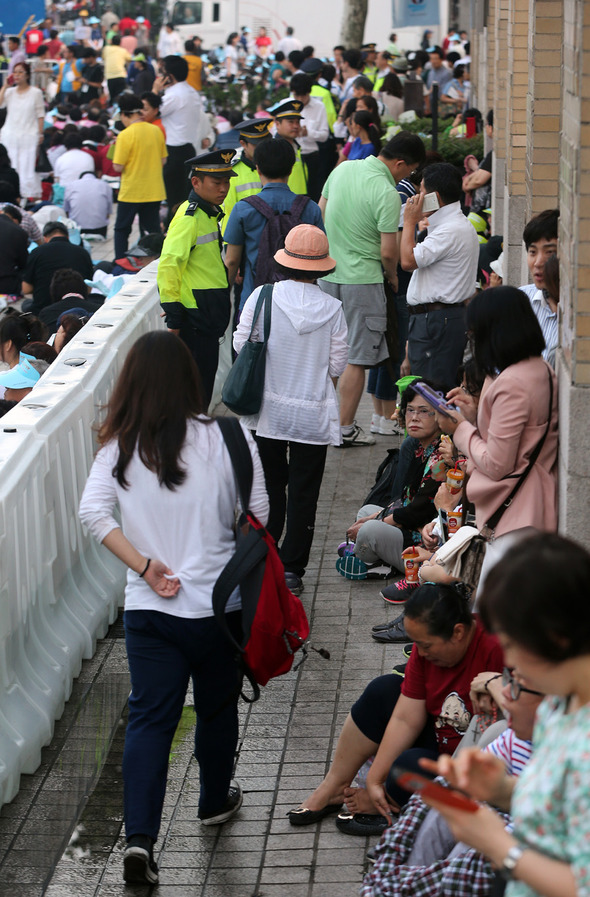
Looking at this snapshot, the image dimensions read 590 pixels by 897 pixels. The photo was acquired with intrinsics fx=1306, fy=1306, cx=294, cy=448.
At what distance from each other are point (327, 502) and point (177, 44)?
130ft

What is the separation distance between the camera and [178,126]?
52.8 feet

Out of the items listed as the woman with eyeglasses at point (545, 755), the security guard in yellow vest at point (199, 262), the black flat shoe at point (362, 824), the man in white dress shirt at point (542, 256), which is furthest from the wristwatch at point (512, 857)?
the security guard in yellow vest at point (199, 262)

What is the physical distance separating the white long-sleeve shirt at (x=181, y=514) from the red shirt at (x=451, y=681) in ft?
2.44

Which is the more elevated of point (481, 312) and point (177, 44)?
point (481, 312)

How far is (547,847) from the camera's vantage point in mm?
2283

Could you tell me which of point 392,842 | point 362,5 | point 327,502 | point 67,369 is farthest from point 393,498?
point 362,5

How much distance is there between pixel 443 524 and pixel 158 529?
2.11 metres

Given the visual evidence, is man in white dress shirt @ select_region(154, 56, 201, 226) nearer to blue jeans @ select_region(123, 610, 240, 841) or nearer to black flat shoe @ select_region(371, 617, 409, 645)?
black flat shoe @ select_region(371, 617, 409, 645)

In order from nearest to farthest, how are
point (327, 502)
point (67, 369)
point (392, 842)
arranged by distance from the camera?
1. point (392, 842)
2. point (67, 369)
3. point (327, 502)

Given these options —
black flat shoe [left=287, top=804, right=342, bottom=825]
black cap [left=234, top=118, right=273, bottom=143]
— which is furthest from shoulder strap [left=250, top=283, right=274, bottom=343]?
black cap [left=234, top=118, right=273, bottom=143]

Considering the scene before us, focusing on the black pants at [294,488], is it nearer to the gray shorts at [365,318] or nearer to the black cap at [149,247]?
the gray shorts at [365,318]

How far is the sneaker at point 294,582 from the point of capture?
265 inches

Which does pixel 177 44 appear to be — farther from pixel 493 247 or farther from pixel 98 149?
pixel 493 247

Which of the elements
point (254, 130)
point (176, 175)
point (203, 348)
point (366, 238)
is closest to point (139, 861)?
point (203, 348)
